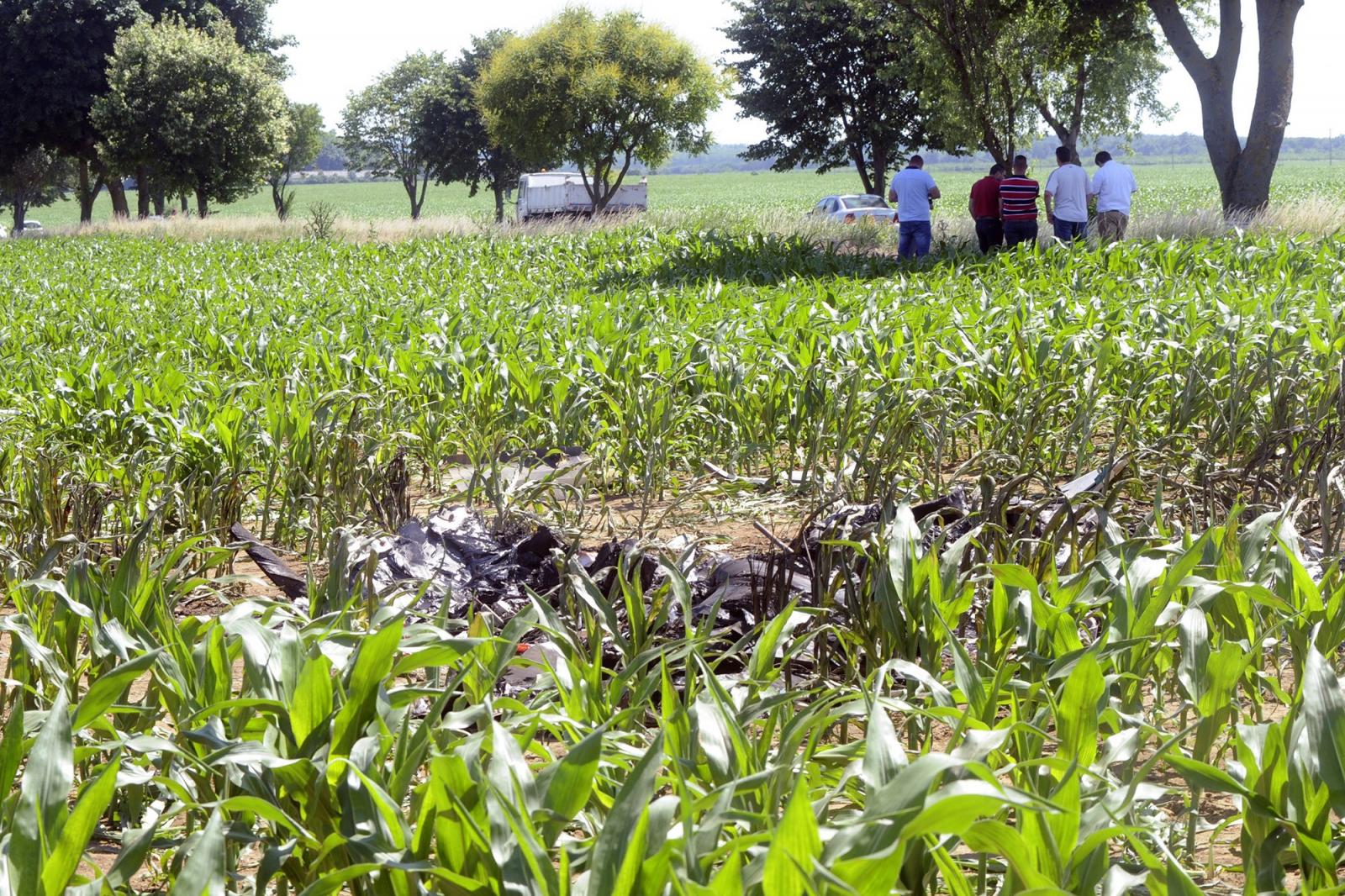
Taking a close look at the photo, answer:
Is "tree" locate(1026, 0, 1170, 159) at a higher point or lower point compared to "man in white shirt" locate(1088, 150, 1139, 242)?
higher

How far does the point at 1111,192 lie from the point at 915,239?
7.86 ft

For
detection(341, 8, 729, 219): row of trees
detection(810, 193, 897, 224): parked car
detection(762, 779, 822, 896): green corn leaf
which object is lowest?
detection(762, 779, 822, 896): green corn leaf

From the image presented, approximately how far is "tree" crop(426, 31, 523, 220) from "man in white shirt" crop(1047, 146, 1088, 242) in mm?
40734

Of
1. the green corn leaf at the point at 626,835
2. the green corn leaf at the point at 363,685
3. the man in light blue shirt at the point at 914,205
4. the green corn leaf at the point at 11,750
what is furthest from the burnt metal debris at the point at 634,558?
the man in light blue shirt at the point at 914,205

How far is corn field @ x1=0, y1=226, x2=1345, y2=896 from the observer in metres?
1.42

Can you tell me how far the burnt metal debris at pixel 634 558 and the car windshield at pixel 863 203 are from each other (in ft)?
113

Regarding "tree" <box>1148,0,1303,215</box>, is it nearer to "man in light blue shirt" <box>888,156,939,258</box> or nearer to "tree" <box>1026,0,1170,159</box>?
"tree" <box>1026,0,1170,159</box>

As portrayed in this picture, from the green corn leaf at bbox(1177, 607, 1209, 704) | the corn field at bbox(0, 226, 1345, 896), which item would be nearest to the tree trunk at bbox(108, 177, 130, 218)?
the corn field at bbox(0, 226, 1345, 896)

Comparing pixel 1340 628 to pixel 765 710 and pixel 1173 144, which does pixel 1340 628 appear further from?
pixel 1173 144

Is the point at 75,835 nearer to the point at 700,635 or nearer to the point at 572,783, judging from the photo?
the point at 572,783

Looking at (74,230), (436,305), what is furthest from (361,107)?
(436,305)

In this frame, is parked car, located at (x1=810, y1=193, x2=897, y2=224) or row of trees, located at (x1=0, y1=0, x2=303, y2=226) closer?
parked car, located at (x1=810, y1=193, x2=897, y2=224)

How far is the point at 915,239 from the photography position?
15.5 metres

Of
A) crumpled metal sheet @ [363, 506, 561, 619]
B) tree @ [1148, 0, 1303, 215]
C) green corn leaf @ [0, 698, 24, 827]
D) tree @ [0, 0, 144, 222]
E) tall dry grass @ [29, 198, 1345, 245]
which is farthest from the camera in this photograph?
tree @ [0, 0, 144, 222]
